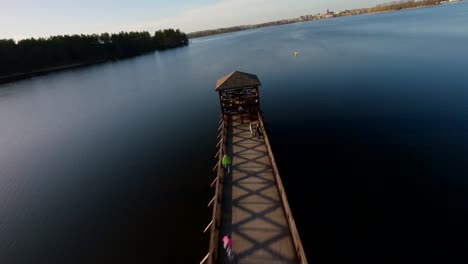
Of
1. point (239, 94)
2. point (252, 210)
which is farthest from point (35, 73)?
point (252, 210)

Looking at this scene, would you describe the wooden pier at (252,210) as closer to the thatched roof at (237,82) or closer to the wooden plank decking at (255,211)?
the wooden plank decking at (255,211)

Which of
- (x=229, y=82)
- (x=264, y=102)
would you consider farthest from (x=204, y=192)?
(x=264, y=102)

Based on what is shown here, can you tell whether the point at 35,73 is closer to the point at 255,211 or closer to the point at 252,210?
the point at 252,210

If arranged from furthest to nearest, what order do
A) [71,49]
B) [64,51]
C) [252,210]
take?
[71,49], [64,51], [252,210]

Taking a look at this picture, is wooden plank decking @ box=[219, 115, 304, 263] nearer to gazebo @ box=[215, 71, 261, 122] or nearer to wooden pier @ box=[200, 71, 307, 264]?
wooden pier @ box=[200, 71, 307, 264]

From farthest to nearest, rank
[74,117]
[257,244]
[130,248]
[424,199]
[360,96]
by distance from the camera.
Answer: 1. [74,117]
2. [360,96]
3. [424,199]
4. [130,248]
5. [257,244]

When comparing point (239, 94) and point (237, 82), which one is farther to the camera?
point (239, 94)

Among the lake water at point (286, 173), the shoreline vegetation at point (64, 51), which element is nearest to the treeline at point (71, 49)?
the shoreline vegetation at point (64, 51)

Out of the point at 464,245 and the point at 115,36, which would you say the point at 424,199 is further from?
the point at 115,36
